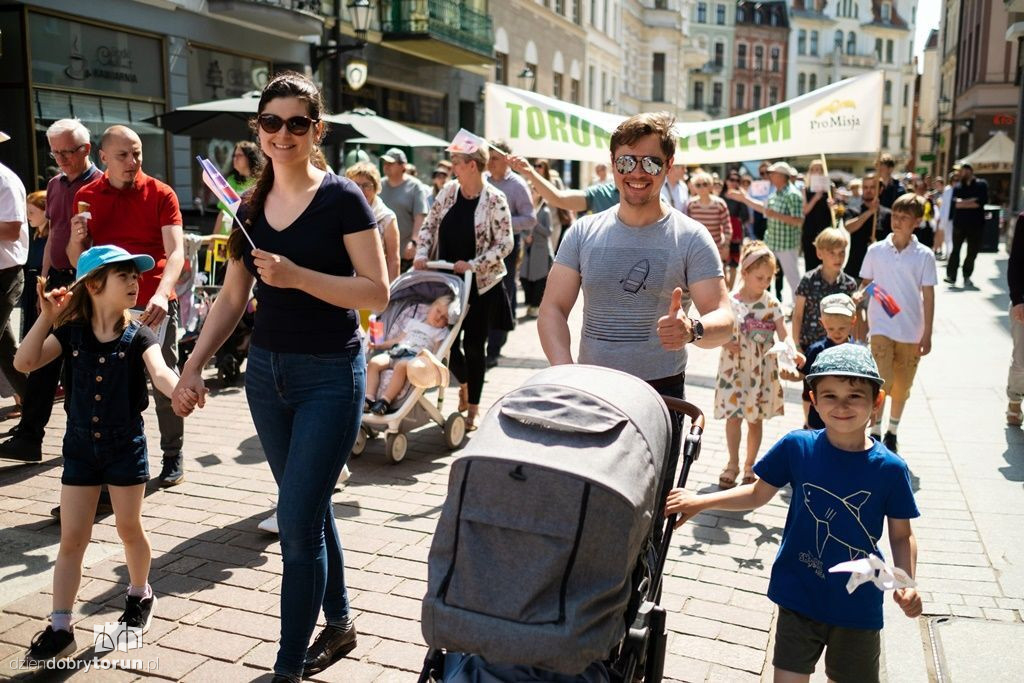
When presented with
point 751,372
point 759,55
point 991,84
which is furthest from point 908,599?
point 759,55

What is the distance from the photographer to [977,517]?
5754 millimetres

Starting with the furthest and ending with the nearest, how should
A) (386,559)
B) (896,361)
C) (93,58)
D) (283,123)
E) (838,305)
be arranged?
(93,58), (896,361), (838,305), (386,559), (283,123)

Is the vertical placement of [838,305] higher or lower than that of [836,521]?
higher

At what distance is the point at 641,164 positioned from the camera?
360 centimetres

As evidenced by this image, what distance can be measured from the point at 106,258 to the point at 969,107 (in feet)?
156

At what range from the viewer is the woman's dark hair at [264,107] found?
11.5ft

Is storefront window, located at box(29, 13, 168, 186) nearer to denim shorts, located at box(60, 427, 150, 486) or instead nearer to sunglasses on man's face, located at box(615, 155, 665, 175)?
denim shorts, located at box(60, 427, 150, 486)

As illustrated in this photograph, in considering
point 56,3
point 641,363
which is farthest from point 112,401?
point 56,3

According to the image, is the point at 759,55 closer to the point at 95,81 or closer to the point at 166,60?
the point at 166,60

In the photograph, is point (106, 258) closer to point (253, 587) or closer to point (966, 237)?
point (253, 587)

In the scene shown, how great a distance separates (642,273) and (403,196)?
6834 mm

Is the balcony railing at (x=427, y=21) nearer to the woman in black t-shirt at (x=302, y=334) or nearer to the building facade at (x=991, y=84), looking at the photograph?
the woman in black t-shirt at (x=302, y=334)

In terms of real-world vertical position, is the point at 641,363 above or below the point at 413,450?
above

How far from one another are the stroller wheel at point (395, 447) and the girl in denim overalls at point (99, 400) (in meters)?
2.60
